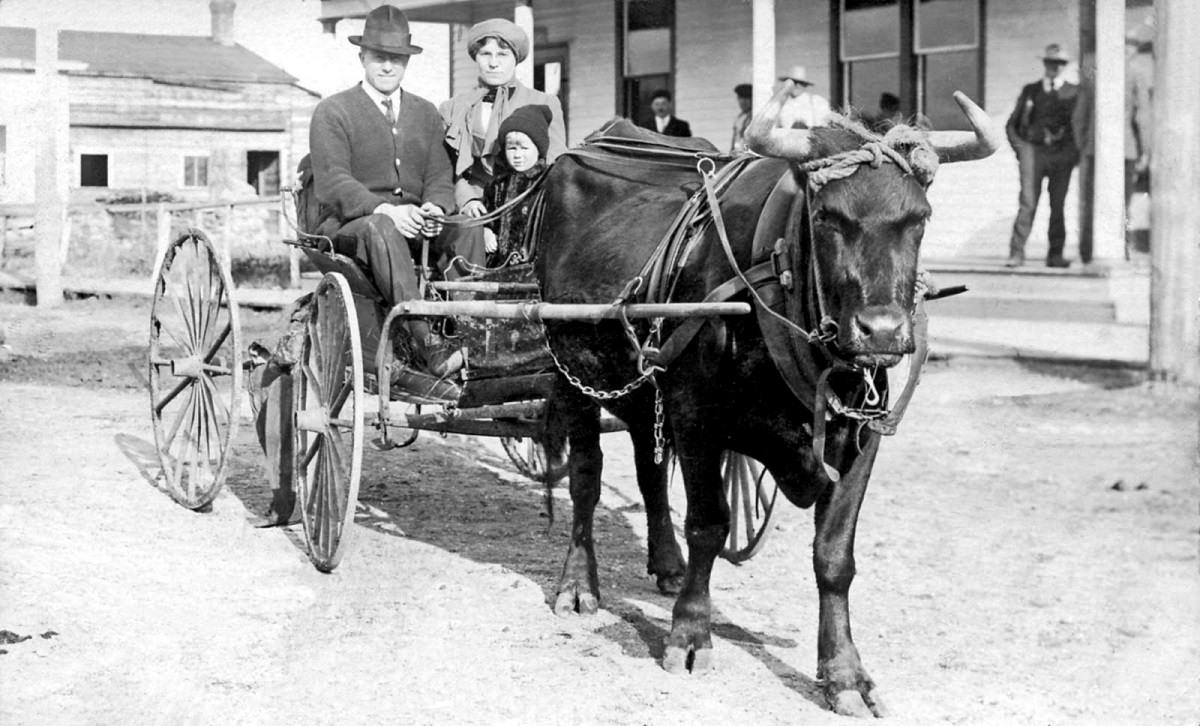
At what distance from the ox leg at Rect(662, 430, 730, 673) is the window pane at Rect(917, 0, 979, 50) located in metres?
11.5

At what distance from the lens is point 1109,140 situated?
1427 cm

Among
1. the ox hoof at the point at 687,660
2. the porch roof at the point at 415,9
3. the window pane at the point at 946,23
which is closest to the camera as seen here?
the ox hoof at the point at 687,660

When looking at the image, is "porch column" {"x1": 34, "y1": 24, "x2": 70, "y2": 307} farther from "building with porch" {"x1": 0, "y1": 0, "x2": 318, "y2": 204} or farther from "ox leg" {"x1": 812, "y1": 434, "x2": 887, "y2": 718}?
"ox leg" {"x1": 812, "y1": 434, "x2": 887, "y2": 718}

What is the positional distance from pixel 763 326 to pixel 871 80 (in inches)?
493

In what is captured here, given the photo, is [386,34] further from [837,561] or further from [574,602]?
[837,561]

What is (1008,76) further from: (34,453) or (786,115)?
(34,453)

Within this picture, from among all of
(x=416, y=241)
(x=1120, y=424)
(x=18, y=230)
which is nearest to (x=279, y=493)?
(x=416, y=241)

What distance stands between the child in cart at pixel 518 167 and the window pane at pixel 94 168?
2837 centimetres

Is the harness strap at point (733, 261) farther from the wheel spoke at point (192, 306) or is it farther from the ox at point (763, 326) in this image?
the wheel spoke at point (192, 306)

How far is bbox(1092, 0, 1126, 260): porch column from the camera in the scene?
14258mm

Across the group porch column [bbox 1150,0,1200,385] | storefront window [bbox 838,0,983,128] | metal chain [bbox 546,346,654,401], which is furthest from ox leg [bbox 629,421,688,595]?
storefront window [bbox 838,0,983,128]

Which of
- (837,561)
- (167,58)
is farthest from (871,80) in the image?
(167,58)

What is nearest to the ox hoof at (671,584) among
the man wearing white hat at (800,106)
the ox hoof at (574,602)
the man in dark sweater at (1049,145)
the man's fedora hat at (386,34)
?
the ox hoof at (574,602)

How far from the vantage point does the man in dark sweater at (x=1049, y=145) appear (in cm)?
1495
